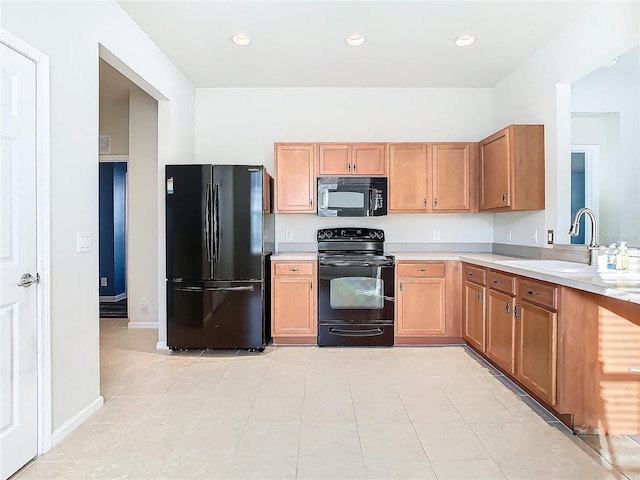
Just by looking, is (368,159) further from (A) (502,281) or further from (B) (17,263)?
(B) (17,263)

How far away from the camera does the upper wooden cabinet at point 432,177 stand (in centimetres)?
403

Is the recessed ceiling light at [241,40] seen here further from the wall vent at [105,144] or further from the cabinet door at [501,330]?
the cabinet door at [501,330]

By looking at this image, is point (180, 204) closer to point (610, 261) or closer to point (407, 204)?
point (407, 204)

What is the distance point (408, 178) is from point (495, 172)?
83cm

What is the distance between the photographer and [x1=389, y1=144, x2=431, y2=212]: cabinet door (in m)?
4.03

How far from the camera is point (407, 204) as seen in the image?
4.05 meters

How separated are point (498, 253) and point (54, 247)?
3953mm

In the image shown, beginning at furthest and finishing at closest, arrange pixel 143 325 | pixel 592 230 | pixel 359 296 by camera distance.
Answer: pixel 143 325, pixel 359 296, pixel 592 230

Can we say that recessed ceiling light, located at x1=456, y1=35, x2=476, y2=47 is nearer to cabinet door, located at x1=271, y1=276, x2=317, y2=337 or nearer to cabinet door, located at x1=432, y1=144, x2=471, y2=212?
cabinet door, located at x1=432, y1=144, x2=471, y2=212

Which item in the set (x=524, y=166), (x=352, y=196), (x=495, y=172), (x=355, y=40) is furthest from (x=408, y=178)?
(x=355, y=40)

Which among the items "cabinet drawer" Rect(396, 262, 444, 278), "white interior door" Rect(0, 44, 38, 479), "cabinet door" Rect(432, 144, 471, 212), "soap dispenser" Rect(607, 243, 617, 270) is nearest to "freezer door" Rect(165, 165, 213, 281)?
"white interior door" Rect(0, 44, 38, 479)

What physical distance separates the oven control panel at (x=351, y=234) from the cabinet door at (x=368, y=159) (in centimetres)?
64

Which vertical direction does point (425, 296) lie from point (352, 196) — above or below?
below

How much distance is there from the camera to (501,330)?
2.97m
